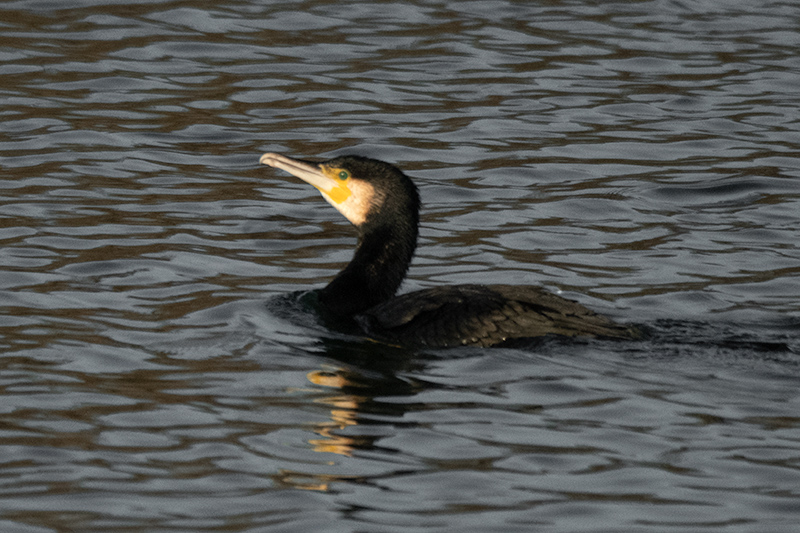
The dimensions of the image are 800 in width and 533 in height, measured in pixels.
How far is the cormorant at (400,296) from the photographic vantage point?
7383 mm

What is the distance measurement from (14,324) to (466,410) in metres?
2.84

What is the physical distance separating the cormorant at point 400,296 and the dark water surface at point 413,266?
17 centimetres

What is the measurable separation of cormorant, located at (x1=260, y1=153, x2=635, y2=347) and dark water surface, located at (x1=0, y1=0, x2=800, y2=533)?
17 centimetres

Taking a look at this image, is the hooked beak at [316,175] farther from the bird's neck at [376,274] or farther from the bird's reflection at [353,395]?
the bird's reflection at [353,395]

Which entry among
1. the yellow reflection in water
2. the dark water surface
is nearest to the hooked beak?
the dark water surface

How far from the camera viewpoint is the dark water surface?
5543 mm

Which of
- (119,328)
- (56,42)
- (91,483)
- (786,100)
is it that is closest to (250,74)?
(56,42)

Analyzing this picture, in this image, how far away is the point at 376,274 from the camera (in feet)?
26.8

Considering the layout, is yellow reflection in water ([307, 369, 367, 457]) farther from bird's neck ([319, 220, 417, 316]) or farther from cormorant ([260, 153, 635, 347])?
bird's neck ([319, 220, 417, 316])

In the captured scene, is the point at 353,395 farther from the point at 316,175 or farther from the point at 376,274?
the point at 316,175

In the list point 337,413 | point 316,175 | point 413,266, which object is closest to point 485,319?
point 337,413

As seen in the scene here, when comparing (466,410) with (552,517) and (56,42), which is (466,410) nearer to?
(552,517)

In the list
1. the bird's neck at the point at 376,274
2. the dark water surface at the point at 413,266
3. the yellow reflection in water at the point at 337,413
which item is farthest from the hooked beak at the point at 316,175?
the yellow reflection in water at the point at 337,413

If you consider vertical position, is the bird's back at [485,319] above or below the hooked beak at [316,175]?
below
